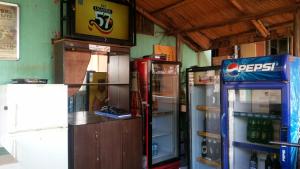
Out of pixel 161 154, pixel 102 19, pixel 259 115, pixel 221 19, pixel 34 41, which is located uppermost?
pixel 221 19

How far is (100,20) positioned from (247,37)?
2.51 meters

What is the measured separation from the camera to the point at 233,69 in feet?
9.78

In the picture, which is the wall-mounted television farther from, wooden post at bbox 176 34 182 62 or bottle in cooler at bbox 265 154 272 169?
bottle in cooler at bbox 265 154 272 169

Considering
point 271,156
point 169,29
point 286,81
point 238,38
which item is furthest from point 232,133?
point 169,29

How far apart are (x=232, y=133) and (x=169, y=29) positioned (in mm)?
2660

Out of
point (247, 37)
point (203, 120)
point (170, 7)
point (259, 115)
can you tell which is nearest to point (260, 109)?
point (259, 115)

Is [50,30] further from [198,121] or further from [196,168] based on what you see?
[196,168]

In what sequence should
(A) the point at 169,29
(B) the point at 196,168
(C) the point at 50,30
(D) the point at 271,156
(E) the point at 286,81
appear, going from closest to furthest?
(E) the point at 286,81 < (D) the point at 271,156 < (C) the point at 50,30 < (B) the point at 196,168 < (A) the point at 169,29

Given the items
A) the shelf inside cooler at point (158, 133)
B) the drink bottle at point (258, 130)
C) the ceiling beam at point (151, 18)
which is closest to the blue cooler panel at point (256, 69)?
the drink bottle at point (258, 130)

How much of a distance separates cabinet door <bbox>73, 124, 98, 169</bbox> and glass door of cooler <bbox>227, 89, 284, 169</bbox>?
1.66m

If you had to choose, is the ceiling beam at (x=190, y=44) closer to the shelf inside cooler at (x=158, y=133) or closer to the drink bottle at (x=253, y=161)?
the shelf inside cooler at (x=158, y=133)

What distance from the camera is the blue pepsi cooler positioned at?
8.30 ft

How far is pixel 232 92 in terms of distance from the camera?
3152mm

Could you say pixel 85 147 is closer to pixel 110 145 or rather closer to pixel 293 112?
pixel 110 145
